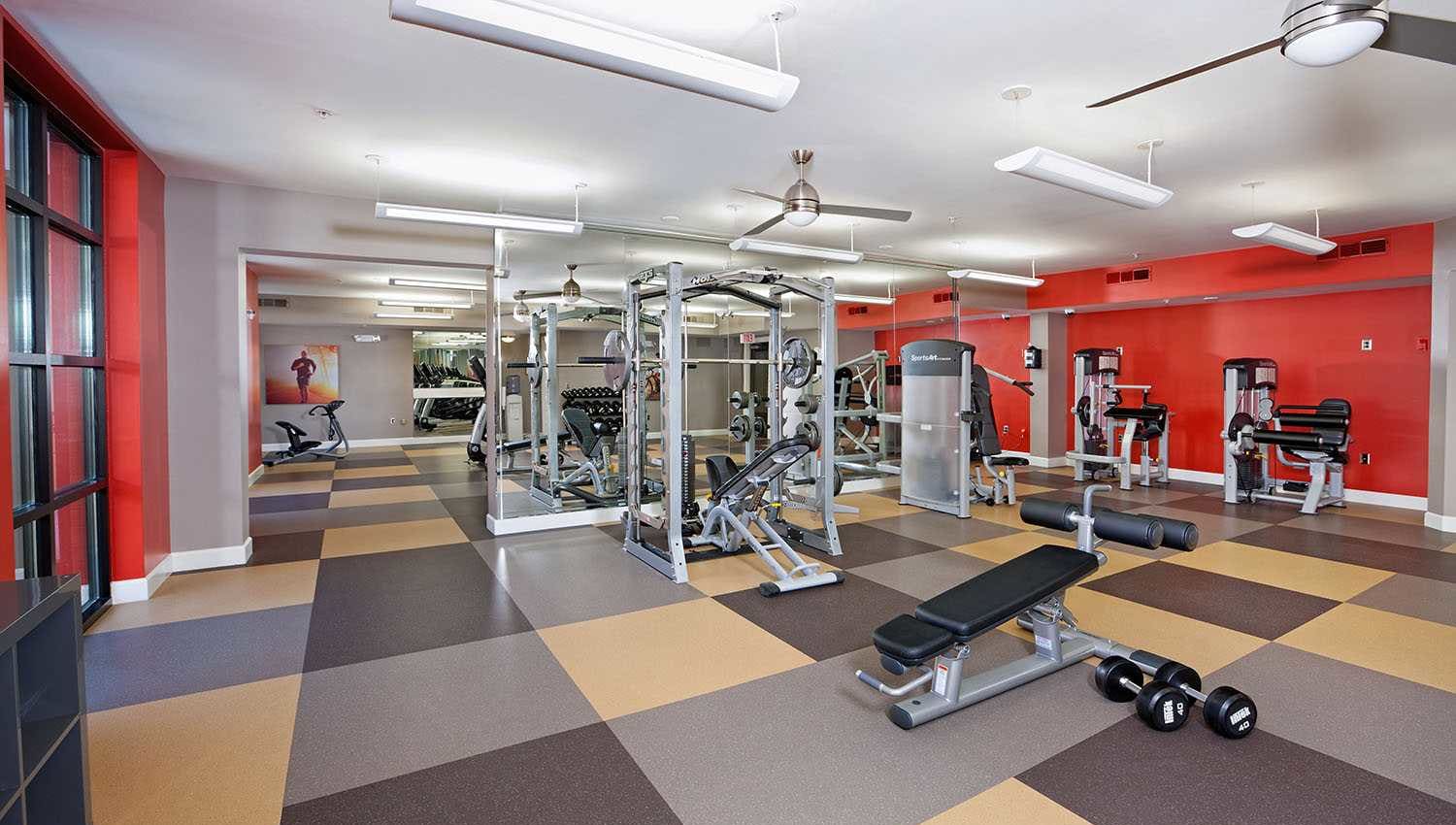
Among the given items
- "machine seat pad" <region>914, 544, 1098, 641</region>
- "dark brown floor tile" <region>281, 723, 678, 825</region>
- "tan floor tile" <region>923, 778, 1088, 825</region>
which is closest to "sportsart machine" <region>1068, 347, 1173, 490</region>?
"machine seat pad" <region>914, 544, 1098, 641</region>

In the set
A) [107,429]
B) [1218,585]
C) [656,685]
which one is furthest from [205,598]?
[1218,585]

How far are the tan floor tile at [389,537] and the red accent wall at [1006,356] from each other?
6724 mm

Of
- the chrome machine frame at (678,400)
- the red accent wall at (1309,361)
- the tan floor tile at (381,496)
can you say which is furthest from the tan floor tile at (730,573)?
the red accent wall at (1309,361)

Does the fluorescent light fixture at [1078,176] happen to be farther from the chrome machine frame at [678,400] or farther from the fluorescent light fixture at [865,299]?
the fluorescent light fixture at [865,299]

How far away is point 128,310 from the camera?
12.4 feet

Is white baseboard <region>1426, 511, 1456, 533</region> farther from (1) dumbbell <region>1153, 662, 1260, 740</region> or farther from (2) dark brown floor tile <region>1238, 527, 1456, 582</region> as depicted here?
(1) dumbbell <region>1153, 662, 1260, 740</region>

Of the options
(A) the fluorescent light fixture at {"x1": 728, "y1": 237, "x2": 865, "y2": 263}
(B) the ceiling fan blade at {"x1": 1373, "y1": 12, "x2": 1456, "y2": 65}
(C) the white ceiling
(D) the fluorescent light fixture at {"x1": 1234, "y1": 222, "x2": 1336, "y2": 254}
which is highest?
(C) the white ceiling

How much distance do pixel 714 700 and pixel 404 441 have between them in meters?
11.3

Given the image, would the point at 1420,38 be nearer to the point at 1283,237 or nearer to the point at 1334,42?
the point at 1334,42

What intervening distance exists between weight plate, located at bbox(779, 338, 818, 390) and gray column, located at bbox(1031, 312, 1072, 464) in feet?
18.8

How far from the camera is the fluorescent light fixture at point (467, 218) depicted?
422cm

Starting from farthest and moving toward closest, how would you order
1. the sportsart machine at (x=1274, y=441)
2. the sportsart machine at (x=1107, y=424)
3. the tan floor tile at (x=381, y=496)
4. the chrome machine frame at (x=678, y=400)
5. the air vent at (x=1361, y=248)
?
the sportsart machine at (x=1107, y=424)
the tan floor tile at (x=381, y=496)
the sportsart machine at (x=1274, y=441)
the air vent at (x=1361, y=248)
the chrome machine frame at (x=678, y=400)

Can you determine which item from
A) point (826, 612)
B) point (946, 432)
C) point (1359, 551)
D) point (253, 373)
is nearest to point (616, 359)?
point (826, 612)

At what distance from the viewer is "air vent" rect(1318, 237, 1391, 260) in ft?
20.0
